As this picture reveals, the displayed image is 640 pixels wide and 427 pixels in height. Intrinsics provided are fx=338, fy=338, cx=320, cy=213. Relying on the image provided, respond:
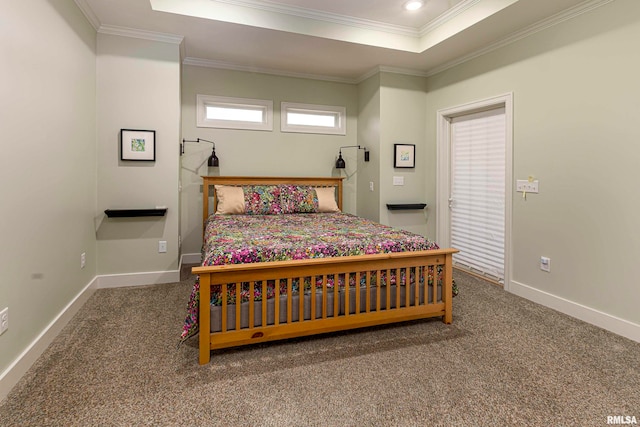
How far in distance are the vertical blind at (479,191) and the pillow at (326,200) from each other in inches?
60.2

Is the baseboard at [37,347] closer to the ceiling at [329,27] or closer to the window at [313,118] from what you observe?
the ceiling at [329,27]

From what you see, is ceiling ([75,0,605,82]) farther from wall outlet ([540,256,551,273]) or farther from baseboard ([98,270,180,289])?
baseboard ([98,270,180,289])

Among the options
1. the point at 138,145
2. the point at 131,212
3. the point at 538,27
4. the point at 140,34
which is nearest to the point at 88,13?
the point at 140,34

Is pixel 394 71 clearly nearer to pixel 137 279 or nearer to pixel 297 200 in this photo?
pixel 297 200

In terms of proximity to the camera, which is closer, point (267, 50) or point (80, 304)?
point (80, 304)

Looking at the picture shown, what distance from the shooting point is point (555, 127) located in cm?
296

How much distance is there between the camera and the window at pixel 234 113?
14.3 ft

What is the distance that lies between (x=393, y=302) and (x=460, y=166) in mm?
2415

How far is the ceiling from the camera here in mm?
3006

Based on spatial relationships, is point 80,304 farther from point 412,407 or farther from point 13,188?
point 412,407

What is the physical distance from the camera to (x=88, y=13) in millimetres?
2986

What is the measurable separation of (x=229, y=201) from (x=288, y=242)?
1.80 meters

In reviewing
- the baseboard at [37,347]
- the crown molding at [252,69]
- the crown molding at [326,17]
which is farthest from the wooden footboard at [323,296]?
the crown molding at [252,69]

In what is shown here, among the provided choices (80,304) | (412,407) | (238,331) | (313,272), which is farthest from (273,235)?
(80,304)
